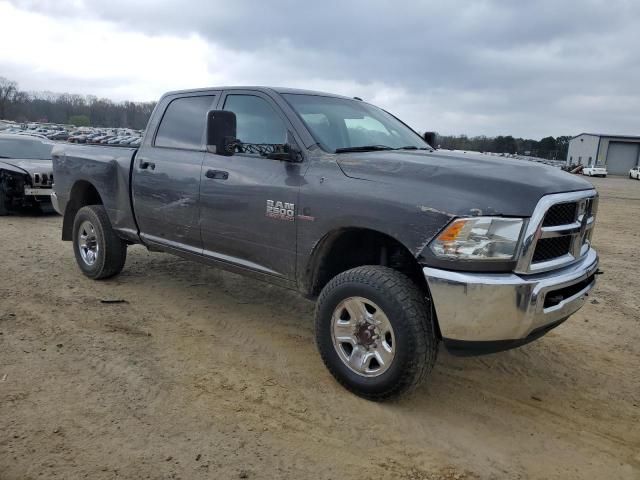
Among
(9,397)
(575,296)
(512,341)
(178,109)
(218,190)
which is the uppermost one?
(178,109)

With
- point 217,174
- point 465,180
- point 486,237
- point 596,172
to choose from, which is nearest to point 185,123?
point 217,174

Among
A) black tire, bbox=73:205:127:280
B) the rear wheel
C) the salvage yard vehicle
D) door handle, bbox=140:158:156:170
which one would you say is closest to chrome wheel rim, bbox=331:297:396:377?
door handle, bbox=140:158:156:170

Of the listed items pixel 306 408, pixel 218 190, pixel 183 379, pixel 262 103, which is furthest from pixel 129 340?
pixel 262 103

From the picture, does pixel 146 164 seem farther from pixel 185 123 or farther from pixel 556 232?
pixel 556 232

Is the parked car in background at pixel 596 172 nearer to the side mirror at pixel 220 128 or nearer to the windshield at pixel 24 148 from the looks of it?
the windshield at pixel 24 148

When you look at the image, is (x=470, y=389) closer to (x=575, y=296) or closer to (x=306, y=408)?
(x=575, y=296)

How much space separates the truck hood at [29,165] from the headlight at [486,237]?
9.10 meters

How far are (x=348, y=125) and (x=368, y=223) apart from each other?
1.29 m

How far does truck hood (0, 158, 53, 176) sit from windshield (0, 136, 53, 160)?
31 centimetres

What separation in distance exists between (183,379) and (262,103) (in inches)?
86.4

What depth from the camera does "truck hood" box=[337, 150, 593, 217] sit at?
112 inches

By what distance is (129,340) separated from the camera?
417cm

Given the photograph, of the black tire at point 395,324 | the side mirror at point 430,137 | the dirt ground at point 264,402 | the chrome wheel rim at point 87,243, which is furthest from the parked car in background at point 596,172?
the black tire at point 395,324

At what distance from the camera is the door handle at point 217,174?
13.6 feet
